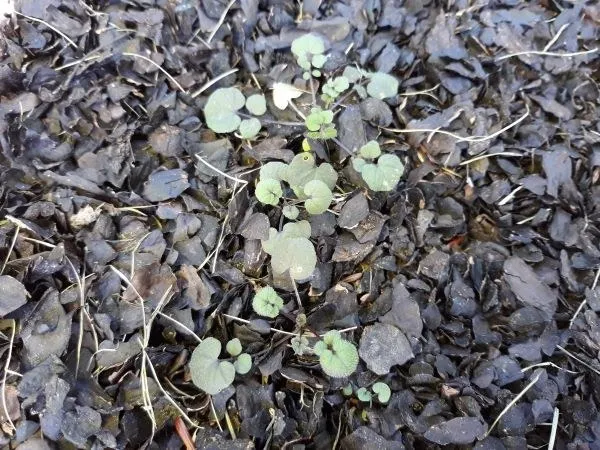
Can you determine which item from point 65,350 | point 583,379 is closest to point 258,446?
point 65,350

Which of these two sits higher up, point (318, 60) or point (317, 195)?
point (318, 60)

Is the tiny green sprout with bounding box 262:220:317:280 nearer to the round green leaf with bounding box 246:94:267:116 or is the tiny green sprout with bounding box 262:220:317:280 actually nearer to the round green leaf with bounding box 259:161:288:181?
the round green leaf with bounding box 259:161:288:181

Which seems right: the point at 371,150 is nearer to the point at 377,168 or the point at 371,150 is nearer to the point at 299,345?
the point at 377,168

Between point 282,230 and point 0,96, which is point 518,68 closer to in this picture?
point 282,230

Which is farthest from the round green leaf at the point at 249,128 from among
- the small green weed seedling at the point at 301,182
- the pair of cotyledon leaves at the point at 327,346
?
the pair of cotyledon leaves at the point at 327,346

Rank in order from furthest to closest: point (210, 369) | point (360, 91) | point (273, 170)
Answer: point (360, 91) < point (273, 170) < point (210, 369)

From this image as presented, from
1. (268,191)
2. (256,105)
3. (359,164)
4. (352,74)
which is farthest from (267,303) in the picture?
(352,74)
